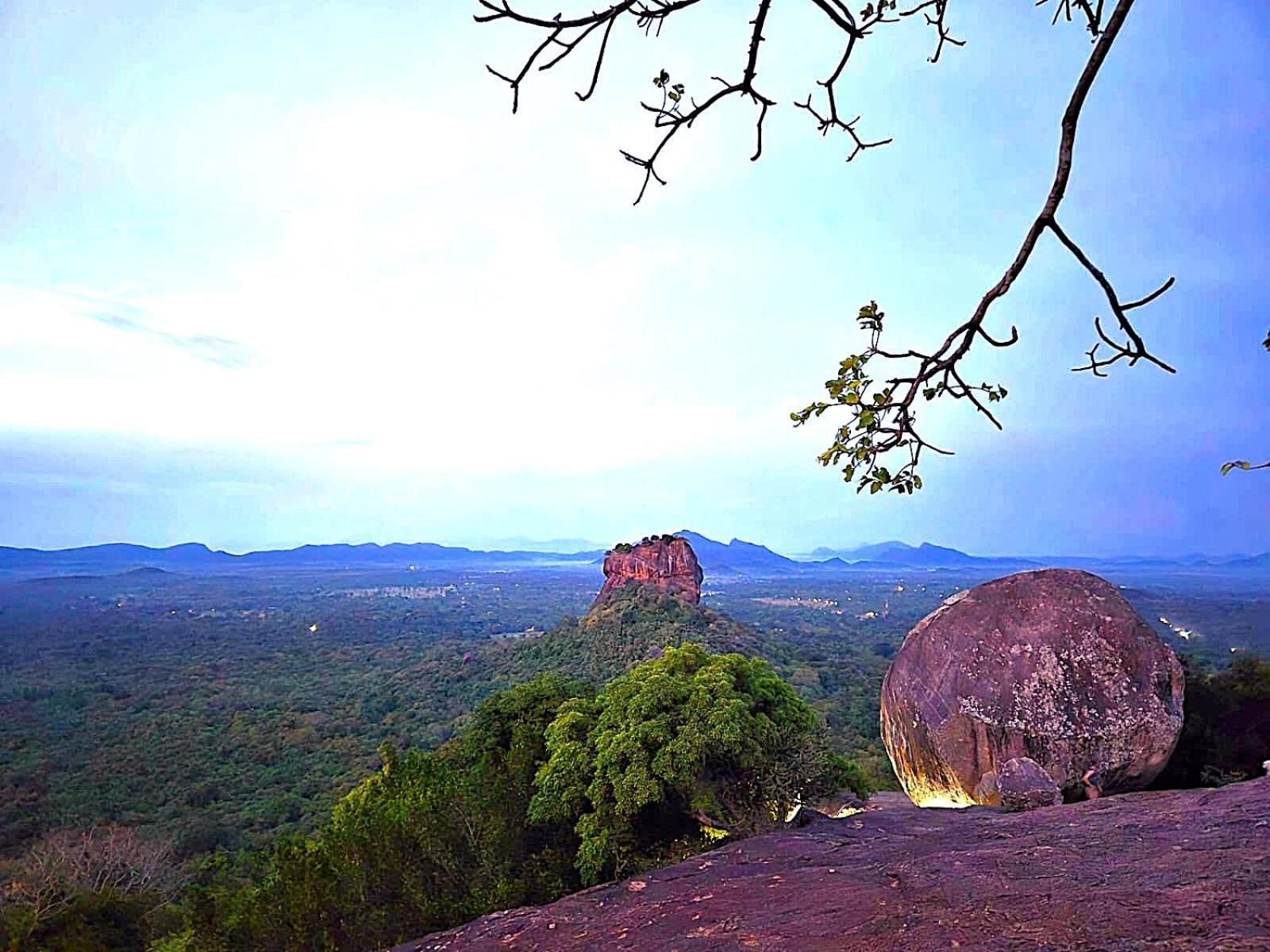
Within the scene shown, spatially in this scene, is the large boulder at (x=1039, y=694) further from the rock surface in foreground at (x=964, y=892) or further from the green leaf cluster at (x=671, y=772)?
the rock surface in foreground at (x=964, y=892)

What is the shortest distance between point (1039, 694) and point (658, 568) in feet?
168

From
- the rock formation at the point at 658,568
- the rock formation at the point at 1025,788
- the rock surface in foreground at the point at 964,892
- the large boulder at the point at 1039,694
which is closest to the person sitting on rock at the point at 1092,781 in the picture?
the large boulder at the point at 1039,694

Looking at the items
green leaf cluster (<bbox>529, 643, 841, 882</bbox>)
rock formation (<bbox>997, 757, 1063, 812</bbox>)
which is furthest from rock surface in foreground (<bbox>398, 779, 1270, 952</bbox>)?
green leaf cluster (<bbox>529, 643, 841, 882</bbox>)

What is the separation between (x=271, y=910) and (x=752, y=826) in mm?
8693

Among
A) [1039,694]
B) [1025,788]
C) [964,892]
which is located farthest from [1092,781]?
[964,892]

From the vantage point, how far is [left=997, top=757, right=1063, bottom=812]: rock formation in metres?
9.28

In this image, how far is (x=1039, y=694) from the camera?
1107cm

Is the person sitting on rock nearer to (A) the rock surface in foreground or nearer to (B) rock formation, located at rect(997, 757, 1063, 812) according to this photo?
(B) rock formation, located at rect(997, 757, 1063, 812)

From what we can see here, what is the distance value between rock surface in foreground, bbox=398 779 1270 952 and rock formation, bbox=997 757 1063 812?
1412 millimetres

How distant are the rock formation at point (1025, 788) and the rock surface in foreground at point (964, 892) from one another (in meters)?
1.41

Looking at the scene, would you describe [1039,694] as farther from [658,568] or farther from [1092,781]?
[658,568]

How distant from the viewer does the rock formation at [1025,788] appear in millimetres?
9281

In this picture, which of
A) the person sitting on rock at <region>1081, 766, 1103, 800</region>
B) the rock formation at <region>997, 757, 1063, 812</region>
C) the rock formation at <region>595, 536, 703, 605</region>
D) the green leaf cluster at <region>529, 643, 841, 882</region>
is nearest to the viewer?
the rock formation at <region>997, 757, 1063, 812</region>

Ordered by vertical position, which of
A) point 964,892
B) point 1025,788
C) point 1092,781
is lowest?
point 1092,781
